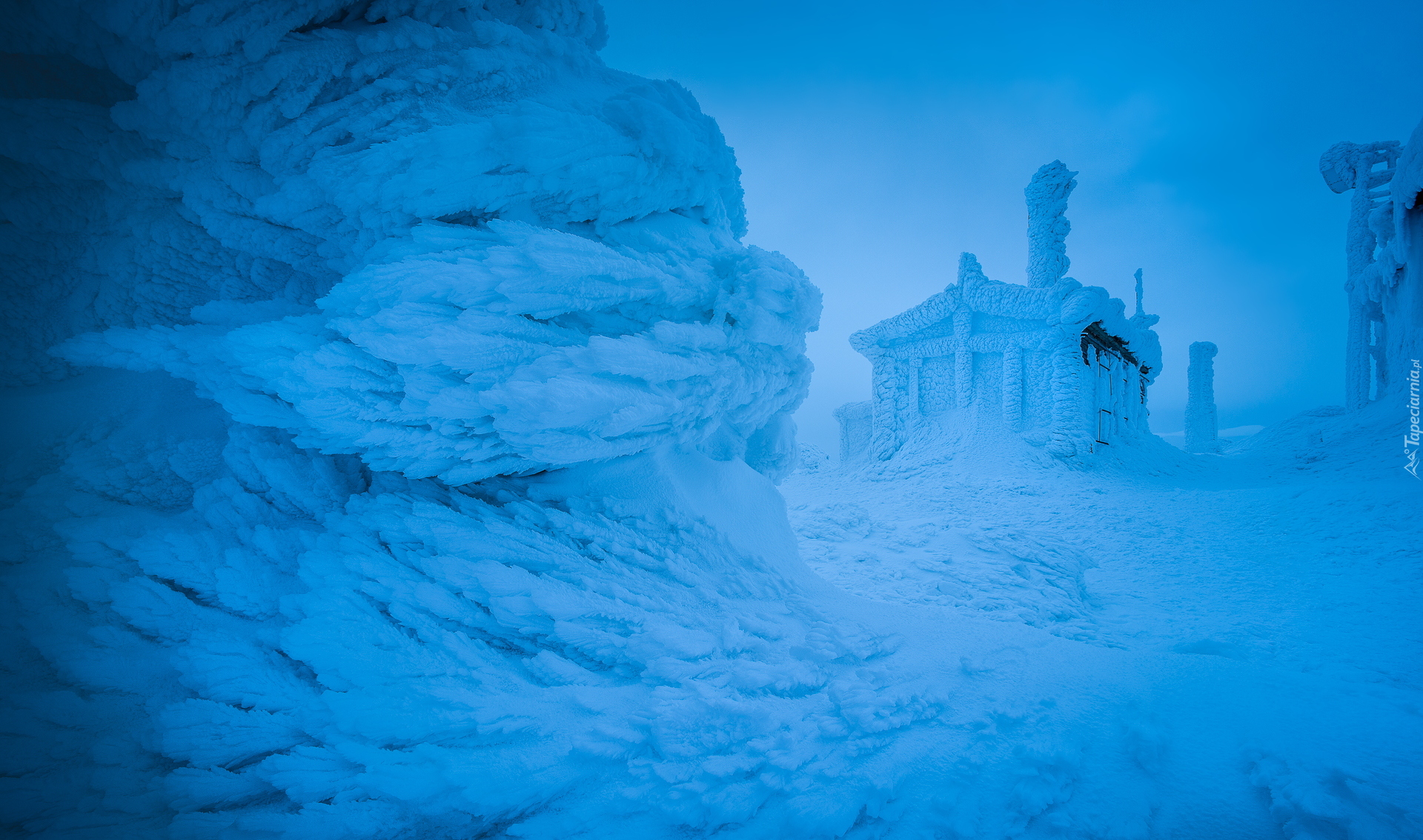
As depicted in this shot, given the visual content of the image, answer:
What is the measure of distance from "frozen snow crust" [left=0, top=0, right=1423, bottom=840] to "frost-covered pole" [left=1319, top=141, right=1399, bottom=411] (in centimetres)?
1323

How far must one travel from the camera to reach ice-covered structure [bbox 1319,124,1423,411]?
751 cm

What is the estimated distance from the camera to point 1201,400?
1991 centimetres

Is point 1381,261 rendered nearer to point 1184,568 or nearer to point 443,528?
point 1184,568

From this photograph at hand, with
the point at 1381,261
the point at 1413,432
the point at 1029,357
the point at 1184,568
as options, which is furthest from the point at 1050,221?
the point at 1184,568

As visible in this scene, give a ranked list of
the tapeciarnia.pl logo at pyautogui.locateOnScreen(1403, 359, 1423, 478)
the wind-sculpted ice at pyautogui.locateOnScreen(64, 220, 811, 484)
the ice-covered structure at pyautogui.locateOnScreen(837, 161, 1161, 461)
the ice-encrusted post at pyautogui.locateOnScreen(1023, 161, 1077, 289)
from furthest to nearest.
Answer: the ice-encrusted post at pyautogui.locateOnScreen(1023, 161, 1077, 289) → the ice-covered structure at pyautogui.locateOnScreen(837, 161, 1161, 461) → the tapeciarnia.pl logo at pyautogui.locateOnScreen(1403, 359, 1423, 478) → the wind-sculpted ice at pyautogui.locateOnScreen(64, 220, 811, 484)

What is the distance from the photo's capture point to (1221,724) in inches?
76.5

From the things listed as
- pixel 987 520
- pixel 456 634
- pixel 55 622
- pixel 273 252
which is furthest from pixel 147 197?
pixel 987 520

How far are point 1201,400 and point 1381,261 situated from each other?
1337cm

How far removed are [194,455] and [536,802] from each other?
227cm

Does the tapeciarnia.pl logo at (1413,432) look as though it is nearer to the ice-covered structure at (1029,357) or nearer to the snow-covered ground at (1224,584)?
the snow-covered ground at (1224,584)

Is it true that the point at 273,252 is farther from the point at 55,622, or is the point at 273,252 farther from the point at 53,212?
the point at 55,622

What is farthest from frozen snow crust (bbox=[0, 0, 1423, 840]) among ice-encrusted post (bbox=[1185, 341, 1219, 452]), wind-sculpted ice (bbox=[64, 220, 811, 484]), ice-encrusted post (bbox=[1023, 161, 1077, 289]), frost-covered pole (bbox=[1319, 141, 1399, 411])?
ice-encrusted post (bbox=[1185, 341, 1219, 452])

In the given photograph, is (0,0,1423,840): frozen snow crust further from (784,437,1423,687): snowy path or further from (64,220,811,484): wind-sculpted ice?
(784,437,1423,687): snowy path

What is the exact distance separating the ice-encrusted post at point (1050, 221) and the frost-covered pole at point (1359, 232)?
5445 mm
